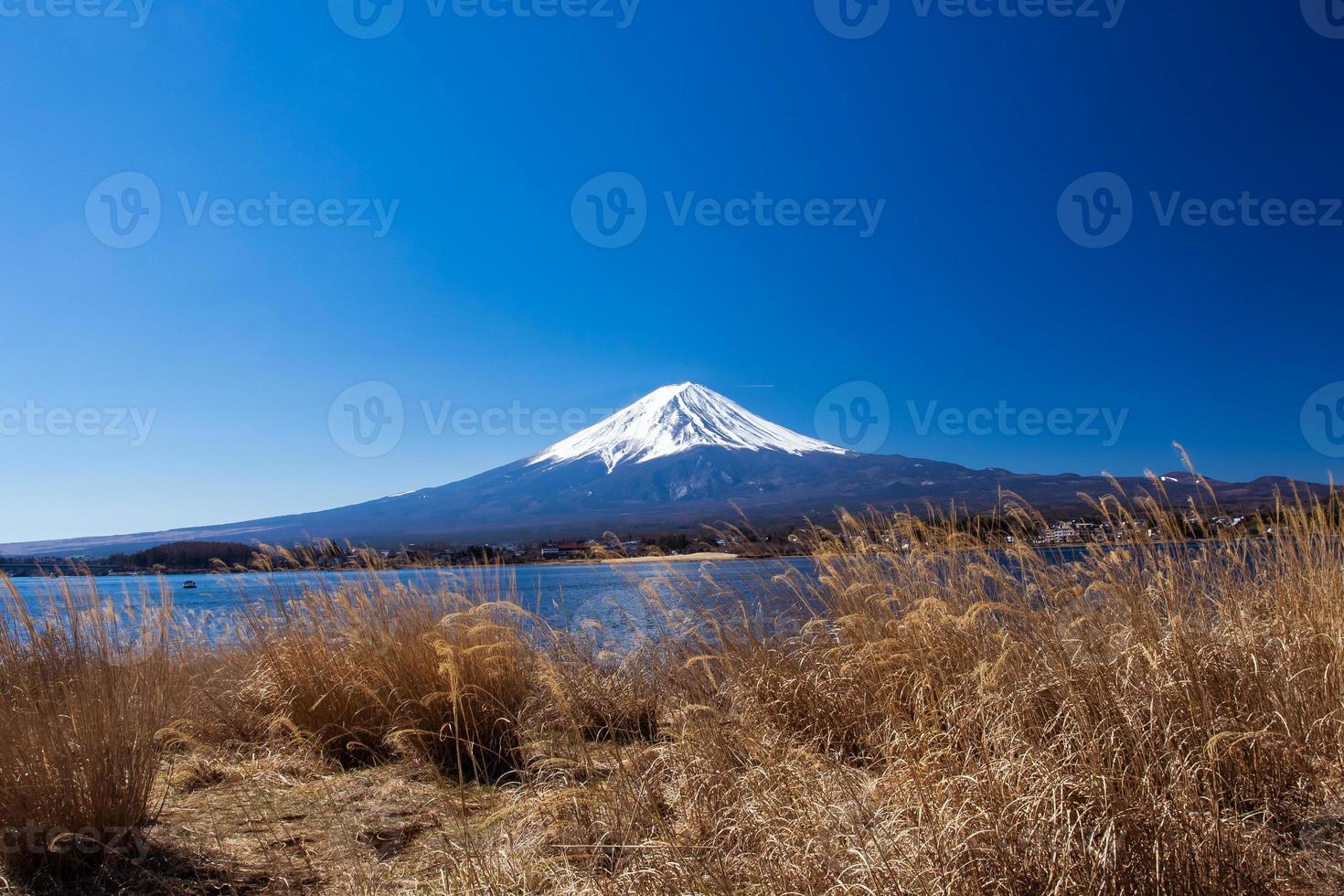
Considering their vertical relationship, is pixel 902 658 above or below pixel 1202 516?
below

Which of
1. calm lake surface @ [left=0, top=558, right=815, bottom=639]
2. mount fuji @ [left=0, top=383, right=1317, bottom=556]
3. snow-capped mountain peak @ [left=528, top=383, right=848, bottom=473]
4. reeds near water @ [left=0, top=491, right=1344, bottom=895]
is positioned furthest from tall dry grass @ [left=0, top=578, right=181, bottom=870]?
snow-capped mountain peak @ [left=528, top=383, right=848, bottom=473]

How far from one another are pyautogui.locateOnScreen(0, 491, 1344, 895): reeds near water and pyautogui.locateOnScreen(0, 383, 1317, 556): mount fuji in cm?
5761

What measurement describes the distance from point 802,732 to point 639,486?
294 ft

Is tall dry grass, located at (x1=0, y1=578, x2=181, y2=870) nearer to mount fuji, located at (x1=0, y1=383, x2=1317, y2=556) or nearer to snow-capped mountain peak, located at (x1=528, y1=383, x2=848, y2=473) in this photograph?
mount fuji, located at (x1=0, y1=383, x2=1317, y2=556)

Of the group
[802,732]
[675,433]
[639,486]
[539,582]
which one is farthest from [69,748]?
[675,433]

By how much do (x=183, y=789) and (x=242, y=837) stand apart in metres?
1.24

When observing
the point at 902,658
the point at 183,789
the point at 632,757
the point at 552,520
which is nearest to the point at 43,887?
the point at 183,789

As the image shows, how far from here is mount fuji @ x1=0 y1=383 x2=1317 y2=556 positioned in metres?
72.4

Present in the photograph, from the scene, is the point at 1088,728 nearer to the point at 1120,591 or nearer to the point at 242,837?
the point at 1120,591

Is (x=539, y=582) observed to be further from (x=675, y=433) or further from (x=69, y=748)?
(x=675, y=433)

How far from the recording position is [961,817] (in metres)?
2.14

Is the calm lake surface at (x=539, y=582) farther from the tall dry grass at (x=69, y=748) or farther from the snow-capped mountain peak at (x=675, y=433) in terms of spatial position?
the snow-capped mountain peak at (x=675, y=433)

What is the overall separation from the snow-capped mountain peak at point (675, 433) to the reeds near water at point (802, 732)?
299ft

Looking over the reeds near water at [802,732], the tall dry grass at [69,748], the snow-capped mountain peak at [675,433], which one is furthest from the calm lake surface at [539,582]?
the snow-capped mountain peak at [675,433]
